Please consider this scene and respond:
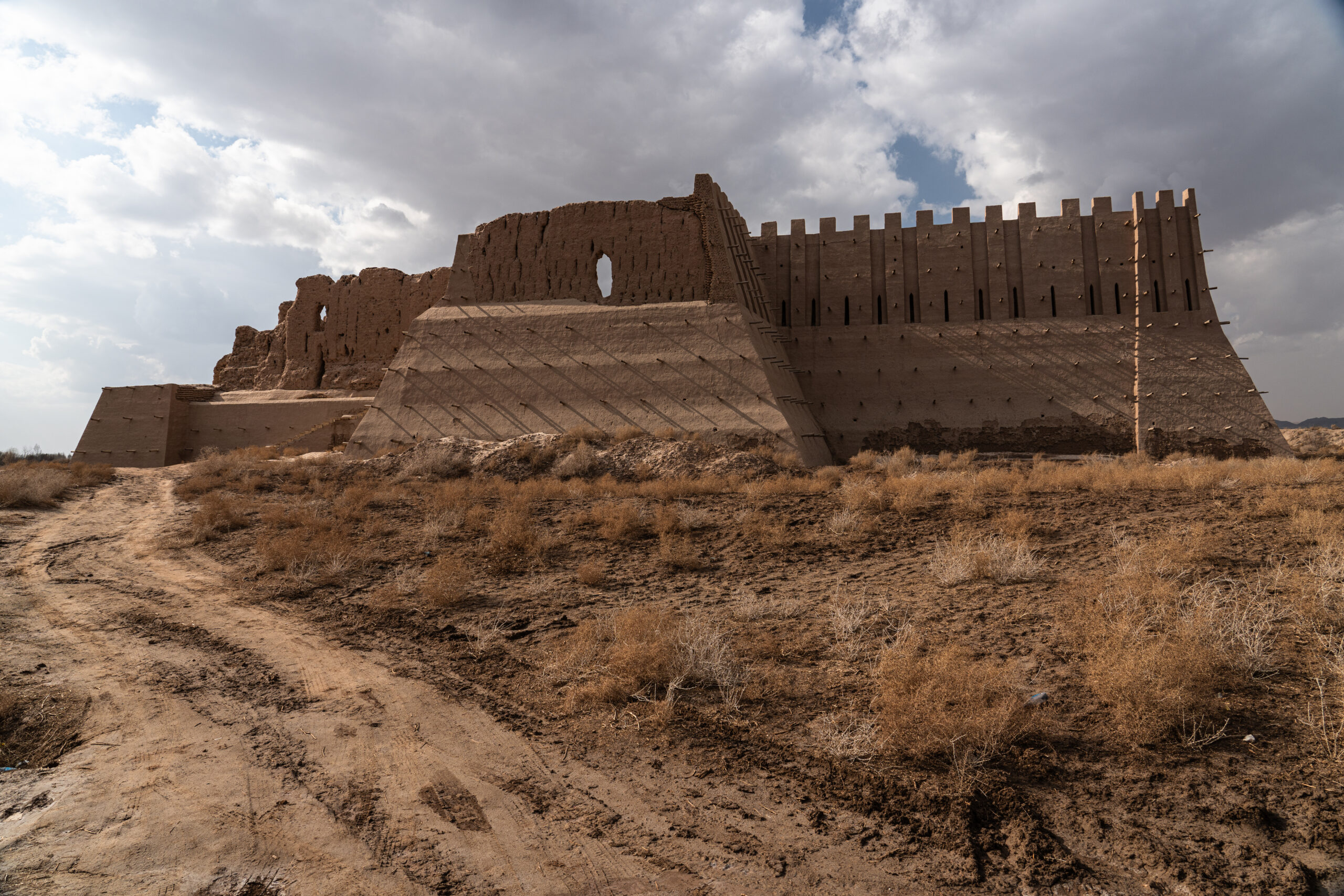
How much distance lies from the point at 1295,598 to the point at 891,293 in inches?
689

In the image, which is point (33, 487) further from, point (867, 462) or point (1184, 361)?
point (1184, 361)

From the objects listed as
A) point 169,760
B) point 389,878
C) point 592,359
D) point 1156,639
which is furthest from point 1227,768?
point 592,359

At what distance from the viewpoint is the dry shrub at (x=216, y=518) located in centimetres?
1027

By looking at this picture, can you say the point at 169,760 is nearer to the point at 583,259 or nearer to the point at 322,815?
the point at 322,815

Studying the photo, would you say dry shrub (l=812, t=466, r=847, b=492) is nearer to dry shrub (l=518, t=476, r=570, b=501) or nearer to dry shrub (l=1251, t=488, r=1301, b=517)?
dry shrub (l=518, t=476, r=570, b=501)

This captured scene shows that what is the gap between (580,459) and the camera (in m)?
15.1

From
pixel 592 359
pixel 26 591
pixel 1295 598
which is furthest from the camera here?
pixel 592 359

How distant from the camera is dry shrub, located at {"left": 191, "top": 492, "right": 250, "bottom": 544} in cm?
1027

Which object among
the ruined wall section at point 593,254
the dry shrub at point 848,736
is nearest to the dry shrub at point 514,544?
the dry shrub at point 848,736

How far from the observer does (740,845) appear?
125 inches

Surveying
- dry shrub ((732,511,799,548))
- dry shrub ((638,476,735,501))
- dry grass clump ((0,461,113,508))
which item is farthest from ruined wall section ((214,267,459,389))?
dry shrub ((732,511,799,548))

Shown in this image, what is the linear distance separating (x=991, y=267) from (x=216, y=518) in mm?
21223

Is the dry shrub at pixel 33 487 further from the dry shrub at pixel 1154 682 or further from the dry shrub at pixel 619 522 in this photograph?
the dry shrub at pixel 1154 682

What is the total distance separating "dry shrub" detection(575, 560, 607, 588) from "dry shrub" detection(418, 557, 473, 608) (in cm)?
130
